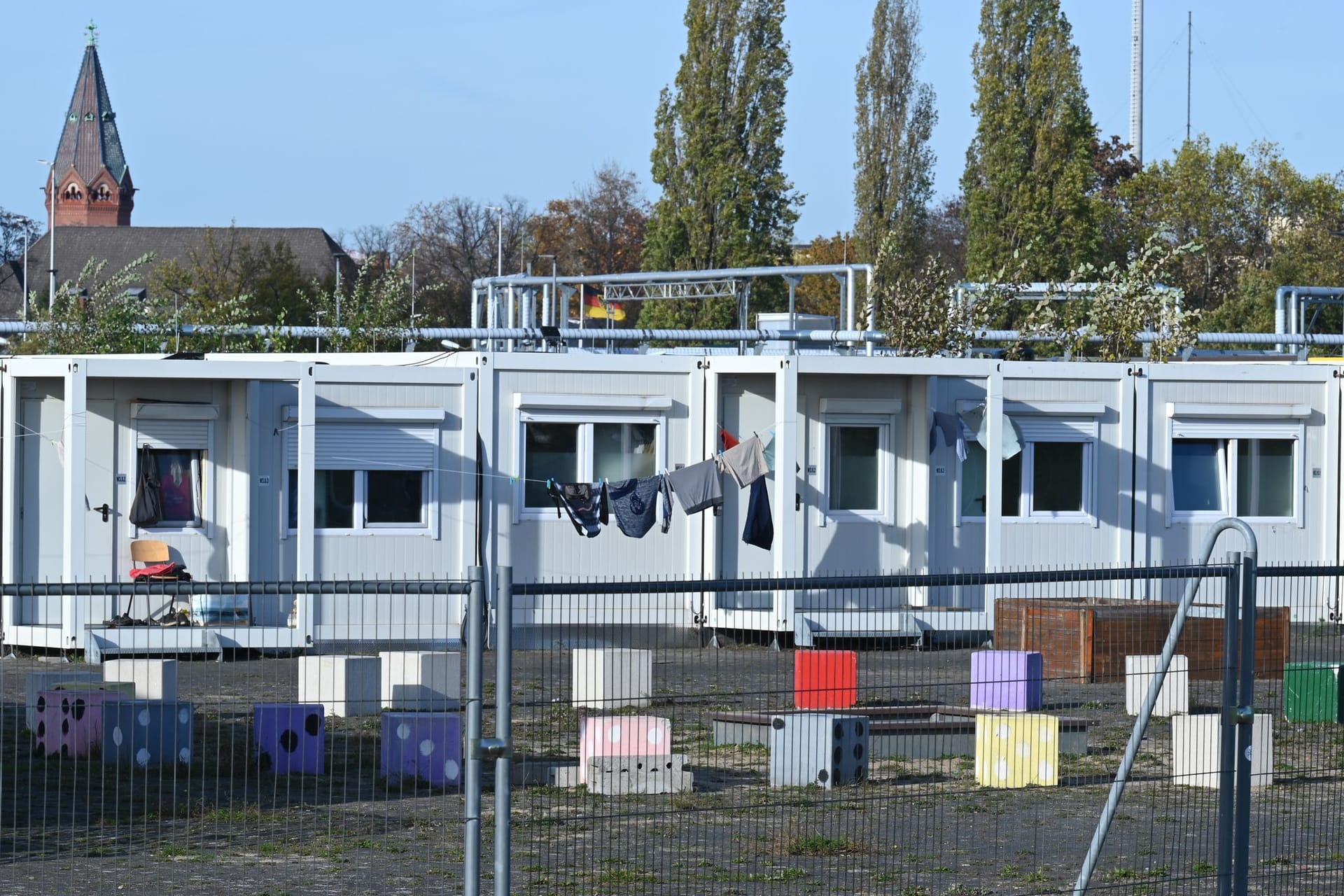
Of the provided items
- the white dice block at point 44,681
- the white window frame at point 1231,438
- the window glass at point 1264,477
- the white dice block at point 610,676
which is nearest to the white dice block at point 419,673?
the white dice block at point 610,676

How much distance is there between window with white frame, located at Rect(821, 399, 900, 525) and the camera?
21.4 metres

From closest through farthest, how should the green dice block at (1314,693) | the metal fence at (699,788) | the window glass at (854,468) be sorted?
1. the metal fence at (699,788)
2. the green dice block at (1314,693)
3. the window glass at (854,468)

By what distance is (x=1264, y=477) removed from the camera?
22.5 meters

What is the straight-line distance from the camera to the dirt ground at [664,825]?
9086 mm

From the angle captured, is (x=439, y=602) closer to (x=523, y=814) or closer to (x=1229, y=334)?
(x=523, y=814)

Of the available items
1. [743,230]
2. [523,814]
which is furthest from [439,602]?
[743,230]

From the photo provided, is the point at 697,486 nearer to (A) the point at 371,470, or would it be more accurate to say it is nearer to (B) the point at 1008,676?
(A) the point at 371,470

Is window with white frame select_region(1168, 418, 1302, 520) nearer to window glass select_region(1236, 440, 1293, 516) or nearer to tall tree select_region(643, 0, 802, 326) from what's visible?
window glass select_region(1236, 440, 1293, 516)

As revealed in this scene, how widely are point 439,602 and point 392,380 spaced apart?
2.36m

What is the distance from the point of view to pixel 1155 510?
22.1 m

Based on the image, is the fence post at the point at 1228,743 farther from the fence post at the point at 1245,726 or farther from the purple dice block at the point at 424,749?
the purple dice block at the point at 424,749

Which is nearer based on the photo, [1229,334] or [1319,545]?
[1319,545]

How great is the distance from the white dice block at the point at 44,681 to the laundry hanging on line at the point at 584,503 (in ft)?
22.9

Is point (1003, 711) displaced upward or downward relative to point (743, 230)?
downward
